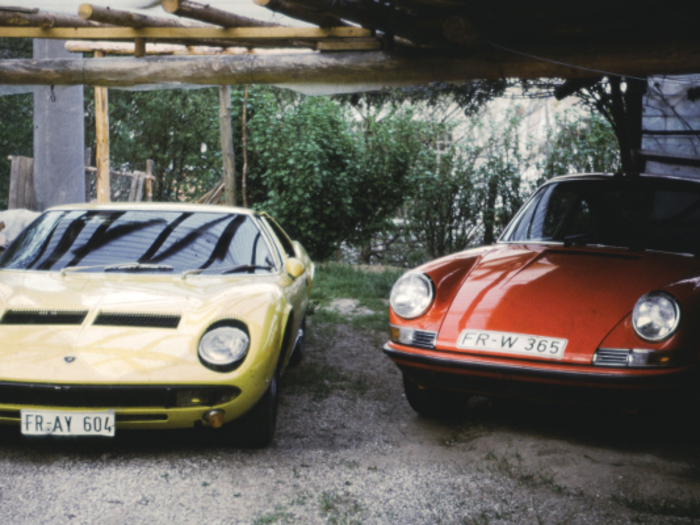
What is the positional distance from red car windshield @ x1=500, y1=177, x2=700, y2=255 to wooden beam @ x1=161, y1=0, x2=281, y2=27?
107 inches

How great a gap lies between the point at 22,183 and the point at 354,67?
638cm

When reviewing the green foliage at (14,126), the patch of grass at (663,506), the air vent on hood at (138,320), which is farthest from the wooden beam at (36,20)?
the green foliage at (14,126)

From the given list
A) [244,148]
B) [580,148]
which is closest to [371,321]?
[244,148]

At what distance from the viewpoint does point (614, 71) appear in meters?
4.84

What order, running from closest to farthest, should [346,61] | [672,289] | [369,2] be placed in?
[672,289], [369,2], [346,61]

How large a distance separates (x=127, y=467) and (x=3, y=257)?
5.83ft

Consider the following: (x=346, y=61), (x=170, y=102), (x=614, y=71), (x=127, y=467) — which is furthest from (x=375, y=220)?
(x=170, y=102)

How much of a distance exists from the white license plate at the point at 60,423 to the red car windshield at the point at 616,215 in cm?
287

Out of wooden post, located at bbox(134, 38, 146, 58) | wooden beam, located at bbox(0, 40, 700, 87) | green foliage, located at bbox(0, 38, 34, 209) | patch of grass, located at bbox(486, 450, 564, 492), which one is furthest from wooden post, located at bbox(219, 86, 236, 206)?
green foliage, located at bbox(0, 38, 34, 209)

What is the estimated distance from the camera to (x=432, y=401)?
13.5 feet

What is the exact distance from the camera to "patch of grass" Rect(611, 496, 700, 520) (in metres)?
2.78

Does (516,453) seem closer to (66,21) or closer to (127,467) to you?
(127,467)

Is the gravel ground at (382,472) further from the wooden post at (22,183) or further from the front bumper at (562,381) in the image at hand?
the wooden post at (22,183)

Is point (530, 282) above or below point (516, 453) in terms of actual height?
above
